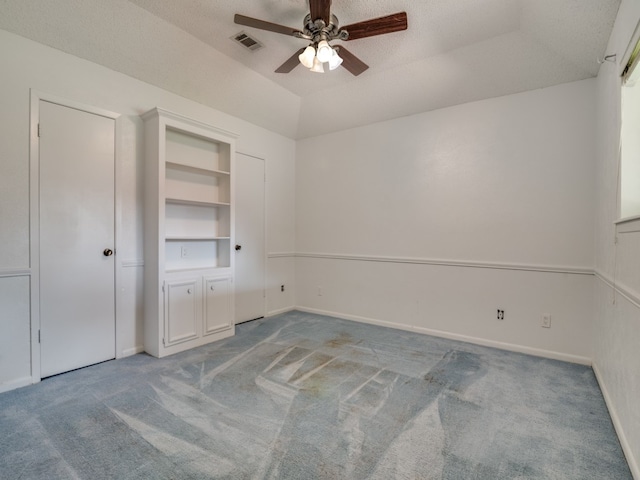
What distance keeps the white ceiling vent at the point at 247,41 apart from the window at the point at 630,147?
279 centimetres

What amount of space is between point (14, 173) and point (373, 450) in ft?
10.3

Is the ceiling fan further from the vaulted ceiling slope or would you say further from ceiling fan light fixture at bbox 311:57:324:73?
the vaulted ceiling slope

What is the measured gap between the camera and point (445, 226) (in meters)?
3.58

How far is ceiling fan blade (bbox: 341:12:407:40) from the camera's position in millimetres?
2098

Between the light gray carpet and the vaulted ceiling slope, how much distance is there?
2738 mm

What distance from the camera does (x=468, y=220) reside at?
344cm

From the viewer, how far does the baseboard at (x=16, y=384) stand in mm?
2258

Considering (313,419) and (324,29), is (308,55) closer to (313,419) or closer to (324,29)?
(324,29)

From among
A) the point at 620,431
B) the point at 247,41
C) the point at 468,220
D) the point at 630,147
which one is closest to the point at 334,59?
the point at 247,41

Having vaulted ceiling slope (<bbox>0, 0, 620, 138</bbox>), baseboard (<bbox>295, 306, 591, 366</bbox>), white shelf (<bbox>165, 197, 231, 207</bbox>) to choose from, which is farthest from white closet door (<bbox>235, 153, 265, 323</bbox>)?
baseboard (<bbox>295, 306, 591, 366</bbox>)

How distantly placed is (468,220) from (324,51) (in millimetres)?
2344

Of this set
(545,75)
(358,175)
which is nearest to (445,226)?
(358,175)

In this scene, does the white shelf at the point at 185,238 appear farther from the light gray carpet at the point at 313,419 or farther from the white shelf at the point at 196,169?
the light gray carpet at the point at 313,419

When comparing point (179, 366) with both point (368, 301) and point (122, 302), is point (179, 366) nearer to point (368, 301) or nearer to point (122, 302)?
point (122, 302)
